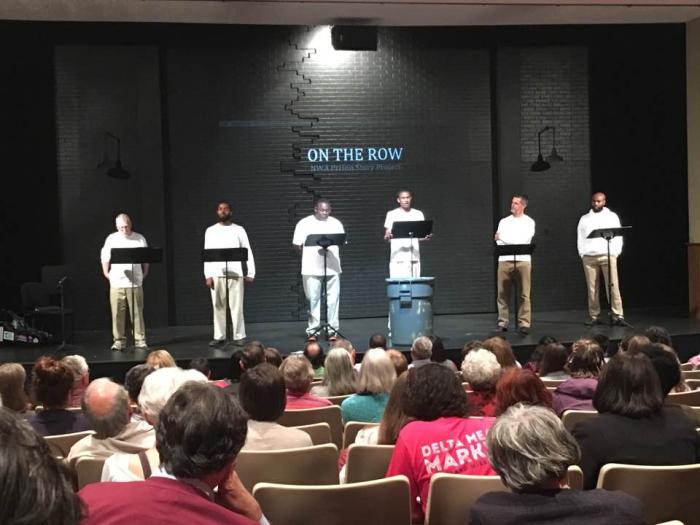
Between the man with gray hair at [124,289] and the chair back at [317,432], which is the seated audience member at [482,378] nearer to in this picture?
the chair back at [317,432]

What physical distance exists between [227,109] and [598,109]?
5.30 metres

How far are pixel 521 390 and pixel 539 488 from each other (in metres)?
1.49

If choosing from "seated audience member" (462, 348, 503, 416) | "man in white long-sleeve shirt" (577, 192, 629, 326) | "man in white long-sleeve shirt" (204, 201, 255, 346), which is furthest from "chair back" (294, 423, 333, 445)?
"man in white long-sleeve shirt" (577, 192, 629, 326)

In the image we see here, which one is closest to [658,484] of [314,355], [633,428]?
[633,428]

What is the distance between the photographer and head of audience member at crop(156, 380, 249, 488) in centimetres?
200

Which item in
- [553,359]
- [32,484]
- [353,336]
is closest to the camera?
[32,484]

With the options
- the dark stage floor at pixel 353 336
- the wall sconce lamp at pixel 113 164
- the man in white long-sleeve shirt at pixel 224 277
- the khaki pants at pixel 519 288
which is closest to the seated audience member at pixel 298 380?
the dark stage floor at pixel 353 336

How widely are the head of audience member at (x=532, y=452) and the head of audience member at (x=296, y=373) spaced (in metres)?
2.35

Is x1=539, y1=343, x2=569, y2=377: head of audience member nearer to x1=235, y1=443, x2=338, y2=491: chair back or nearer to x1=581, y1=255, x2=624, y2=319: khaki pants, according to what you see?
x1=235, y1=443, x2=338, y2=491: chair back

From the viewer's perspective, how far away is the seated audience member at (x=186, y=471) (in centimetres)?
178

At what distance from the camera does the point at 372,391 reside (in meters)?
4.40

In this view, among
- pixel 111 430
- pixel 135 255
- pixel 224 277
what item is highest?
pixel 135 255

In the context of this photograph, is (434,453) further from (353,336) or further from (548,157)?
(548,157)

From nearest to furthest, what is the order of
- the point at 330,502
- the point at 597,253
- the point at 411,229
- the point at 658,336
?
the point at 330,502 → the point at 658,336 → the point at 411,229 → the point at 597,253
